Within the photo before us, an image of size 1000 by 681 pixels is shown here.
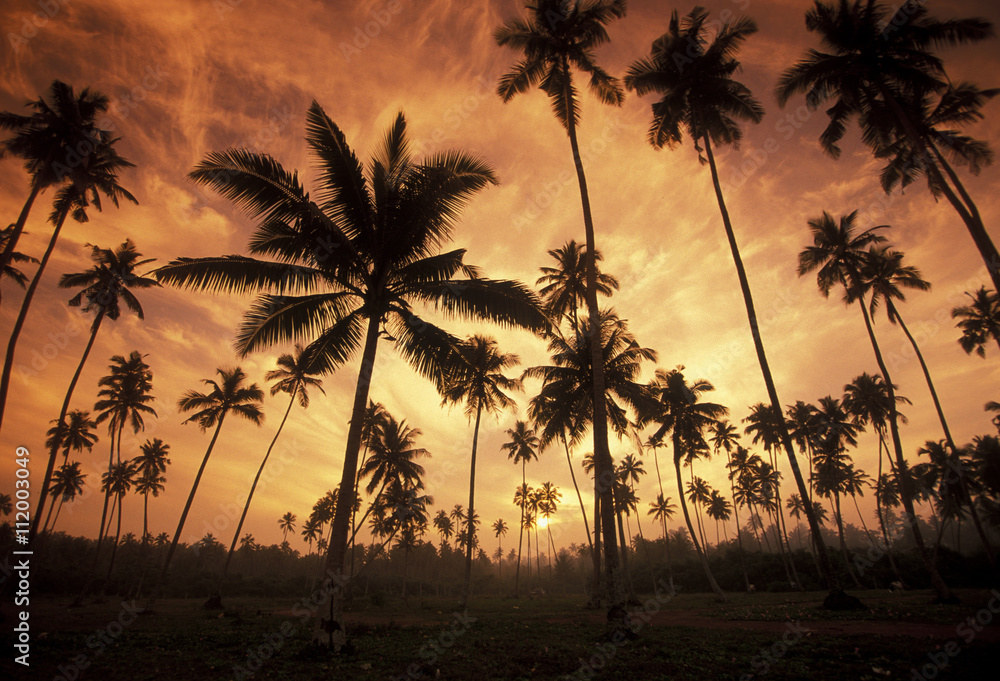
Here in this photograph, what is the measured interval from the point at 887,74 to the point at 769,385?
11874 millimetres

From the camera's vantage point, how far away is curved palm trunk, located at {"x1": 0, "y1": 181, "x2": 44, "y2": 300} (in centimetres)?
1511

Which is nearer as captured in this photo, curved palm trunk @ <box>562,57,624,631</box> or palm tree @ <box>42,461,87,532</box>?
curved palm trunk @ <box>562,57,624,631</box>

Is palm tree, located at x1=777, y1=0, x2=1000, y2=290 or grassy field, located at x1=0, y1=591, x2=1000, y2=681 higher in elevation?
palm tree, located at x1=777, y1=0, x2=1000, y2=290

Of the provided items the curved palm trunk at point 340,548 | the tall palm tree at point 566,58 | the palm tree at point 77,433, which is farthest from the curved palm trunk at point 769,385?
the palm tree at point 77,433

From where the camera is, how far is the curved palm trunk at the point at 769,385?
14.1m

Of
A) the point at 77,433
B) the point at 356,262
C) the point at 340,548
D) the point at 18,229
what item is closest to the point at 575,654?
the point at 340,548

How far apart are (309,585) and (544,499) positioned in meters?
36.8

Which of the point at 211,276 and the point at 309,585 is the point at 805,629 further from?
the point at 309,585

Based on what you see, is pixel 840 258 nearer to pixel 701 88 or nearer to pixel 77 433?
pixel 701 88

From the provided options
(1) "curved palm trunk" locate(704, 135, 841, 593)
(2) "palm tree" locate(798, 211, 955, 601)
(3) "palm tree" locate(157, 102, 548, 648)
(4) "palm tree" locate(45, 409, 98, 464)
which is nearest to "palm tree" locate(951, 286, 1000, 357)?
(2) "palm tree" locate(798, 211, 955, 601)

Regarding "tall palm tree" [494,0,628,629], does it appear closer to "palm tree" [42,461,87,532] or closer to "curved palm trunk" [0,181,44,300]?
"curved palm trunk" [0,181,44,300]

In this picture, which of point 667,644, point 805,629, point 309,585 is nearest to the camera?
point 667,644

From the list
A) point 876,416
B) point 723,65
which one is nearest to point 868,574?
point 876,416

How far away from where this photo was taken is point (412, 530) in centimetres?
4462
